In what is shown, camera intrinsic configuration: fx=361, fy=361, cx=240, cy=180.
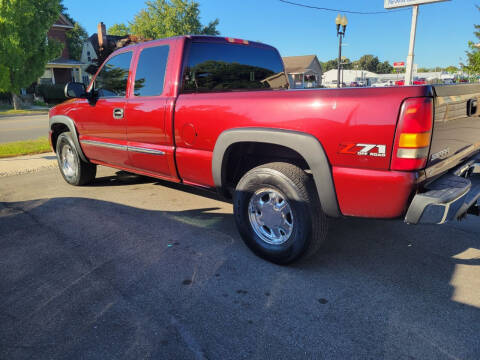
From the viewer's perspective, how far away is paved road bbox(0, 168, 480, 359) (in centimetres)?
209

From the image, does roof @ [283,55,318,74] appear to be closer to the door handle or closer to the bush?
the bush

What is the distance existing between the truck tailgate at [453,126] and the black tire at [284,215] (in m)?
0.84

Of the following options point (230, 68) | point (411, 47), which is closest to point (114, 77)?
point (230, 68)

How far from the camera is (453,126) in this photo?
2.64 metres

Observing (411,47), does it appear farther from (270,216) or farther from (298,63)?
(298,63)

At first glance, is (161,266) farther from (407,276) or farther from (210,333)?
(407,276)

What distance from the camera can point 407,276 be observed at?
2.83m

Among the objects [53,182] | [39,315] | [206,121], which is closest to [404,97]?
[206,121]

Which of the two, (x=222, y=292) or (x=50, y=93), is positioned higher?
(x=50, y=93)

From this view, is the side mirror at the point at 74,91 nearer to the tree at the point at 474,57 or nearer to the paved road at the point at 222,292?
the paved road at the point at 222,292

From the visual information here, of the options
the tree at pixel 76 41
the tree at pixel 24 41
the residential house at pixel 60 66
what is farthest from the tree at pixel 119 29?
the tree at pixel 24 41

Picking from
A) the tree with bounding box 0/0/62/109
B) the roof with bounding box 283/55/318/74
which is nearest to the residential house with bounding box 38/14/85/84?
the tree with bounding box 0/0/62/109

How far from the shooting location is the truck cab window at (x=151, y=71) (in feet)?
12.5

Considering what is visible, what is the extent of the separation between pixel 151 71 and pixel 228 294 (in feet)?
8.48
